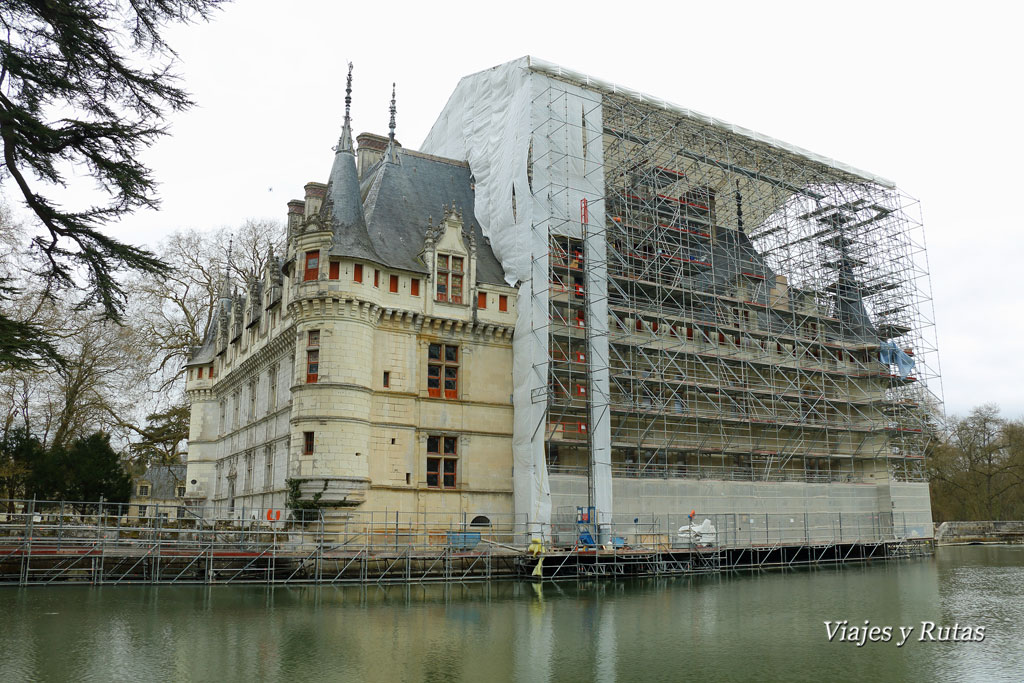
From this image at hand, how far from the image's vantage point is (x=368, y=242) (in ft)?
105

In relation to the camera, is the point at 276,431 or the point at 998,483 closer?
the point at 276,431

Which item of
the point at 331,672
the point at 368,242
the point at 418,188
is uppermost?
the point at 418,188

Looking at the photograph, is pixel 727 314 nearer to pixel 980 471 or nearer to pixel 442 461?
pixel 442 461

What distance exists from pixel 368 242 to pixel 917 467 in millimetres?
30766

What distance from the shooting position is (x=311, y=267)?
3117cm

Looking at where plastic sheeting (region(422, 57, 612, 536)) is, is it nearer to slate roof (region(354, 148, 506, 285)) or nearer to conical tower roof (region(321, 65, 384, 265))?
slate roof (region(354, 148, 506, 285))

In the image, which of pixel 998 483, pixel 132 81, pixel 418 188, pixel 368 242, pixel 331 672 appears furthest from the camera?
pixel 998 483

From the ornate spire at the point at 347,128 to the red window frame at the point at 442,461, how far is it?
1211 centimetres

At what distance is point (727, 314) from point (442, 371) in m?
14.3

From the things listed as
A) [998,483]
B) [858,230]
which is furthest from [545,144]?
[998,483]

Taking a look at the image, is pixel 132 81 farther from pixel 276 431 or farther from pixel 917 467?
pixel 917 467

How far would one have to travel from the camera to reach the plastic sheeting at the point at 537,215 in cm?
3225

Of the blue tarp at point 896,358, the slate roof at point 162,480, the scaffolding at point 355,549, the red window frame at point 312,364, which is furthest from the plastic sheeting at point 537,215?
the slate roof at point 162,480

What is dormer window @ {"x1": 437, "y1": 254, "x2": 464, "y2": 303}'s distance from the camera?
3319 centimetres
